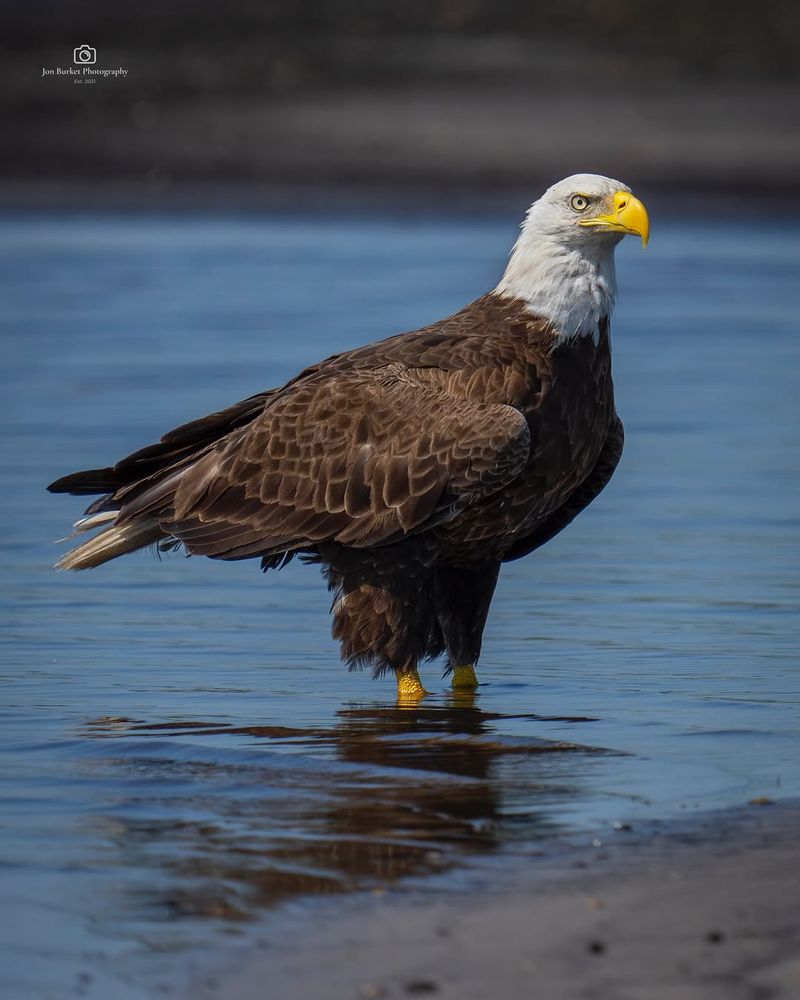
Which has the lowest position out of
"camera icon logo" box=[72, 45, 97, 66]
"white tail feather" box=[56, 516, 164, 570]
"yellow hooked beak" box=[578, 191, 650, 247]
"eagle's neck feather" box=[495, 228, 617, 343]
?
"white tail feather" box=[56, 516, 164, 570]

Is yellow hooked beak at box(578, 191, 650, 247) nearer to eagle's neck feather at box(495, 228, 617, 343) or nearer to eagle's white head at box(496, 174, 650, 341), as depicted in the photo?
eagle's white head at box(496, 174, 650, 341)

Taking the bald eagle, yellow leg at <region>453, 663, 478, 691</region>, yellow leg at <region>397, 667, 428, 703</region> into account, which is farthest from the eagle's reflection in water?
the bald eagle

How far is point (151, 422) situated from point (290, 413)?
594cm

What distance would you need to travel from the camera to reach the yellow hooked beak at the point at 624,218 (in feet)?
24.1

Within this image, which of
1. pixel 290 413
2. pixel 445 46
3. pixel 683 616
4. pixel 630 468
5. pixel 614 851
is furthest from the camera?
pixel 445 46

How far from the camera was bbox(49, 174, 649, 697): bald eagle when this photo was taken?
7.20 metres

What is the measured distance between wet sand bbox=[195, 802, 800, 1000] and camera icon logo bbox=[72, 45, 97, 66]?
29.1 m

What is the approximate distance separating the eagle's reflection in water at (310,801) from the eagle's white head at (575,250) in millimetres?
1404

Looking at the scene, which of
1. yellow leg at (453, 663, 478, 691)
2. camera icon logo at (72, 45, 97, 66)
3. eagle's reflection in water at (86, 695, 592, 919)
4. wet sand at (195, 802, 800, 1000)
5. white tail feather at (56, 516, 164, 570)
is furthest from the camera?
camera icon logo at (72, 45, 97, 66)

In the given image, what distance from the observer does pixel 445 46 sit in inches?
1277

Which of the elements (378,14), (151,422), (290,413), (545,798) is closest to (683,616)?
(290,413)

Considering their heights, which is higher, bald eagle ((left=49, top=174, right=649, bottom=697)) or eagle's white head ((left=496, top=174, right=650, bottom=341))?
eagle's white head ((left=496, top=174, right=650, bottom=341))

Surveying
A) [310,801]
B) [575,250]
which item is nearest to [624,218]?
[575,250]

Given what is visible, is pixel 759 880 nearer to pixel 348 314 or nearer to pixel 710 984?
pixel 710 984
